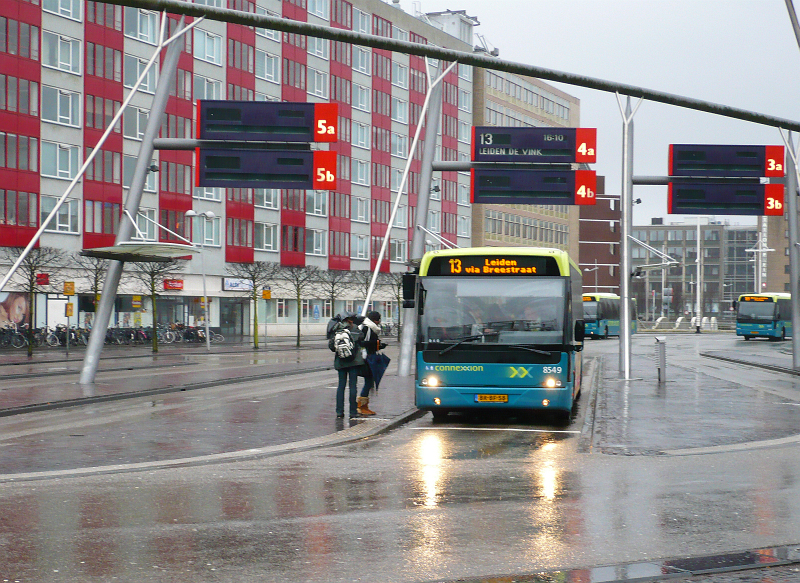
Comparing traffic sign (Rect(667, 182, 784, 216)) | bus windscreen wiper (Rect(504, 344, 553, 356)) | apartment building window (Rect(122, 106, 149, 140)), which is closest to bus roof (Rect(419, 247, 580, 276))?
bus windscreen wiper (Rect(504, 344, 553, 356))

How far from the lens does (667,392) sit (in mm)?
22297

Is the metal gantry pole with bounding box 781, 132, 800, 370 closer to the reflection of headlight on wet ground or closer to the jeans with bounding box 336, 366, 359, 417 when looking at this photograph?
the jeans with bounding box 336, 366, 359, 417

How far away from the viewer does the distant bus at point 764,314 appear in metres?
66.2

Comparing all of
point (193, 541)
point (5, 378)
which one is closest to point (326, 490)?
point (193, 541)

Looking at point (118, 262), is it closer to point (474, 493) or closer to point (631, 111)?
point (631, 111)

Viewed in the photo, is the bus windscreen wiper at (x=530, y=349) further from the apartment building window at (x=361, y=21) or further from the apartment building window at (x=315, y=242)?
the apartment building window at (x=361, y=21)

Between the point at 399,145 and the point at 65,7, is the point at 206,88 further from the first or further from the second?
the point at 399,145

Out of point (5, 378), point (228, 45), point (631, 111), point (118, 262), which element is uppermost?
point (228, 45)

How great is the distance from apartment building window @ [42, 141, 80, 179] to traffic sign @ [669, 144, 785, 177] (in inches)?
1477

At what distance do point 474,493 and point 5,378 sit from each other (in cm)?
2026

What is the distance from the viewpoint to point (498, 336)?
51.0ft

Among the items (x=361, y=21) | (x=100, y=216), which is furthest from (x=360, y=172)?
(x=100, y=216)

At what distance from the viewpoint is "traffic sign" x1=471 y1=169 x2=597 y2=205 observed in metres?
25.6

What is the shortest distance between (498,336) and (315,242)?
204ft
